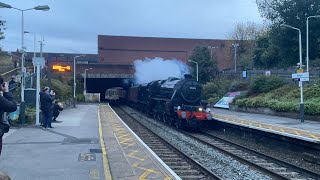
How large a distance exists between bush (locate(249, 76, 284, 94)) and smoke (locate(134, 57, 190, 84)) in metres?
6.58

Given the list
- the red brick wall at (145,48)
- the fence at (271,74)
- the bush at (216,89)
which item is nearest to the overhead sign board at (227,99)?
the fence at (271,74)

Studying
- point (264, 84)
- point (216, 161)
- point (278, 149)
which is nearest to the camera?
point (216, 161)

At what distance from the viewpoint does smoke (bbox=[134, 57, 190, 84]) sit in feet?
128

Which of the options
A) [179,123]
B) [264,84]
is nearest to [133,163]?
[179,123]

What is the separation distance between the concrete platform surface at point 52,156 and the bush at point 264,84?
77.8 feet

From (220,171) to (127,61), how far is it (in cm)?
7672

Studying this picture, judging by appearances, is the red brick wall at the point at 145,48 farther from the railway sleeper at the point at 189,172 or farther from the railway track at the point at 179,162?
the railway sleeper at the point at 189,172

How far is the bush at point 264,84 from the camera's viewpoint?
122 feet

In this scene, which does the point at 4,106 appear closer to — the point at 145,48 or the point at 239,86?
the point at 239,86

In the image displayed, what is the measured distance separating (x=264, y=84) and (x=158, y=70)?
9.81 metres

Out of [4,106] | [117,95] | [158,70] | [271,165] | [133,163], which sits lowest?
[271,165]

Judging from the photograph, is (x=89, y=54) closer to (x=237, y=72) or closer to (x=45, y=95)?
(x=237, y=72)

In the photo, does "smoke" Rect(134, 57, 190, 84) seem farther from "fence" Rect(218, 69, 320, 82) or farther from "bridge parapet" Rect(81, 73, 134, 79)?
"bridge parapet" Rect(81, 73, 134, 79)

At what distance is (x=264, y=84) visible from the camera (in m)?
37.9
